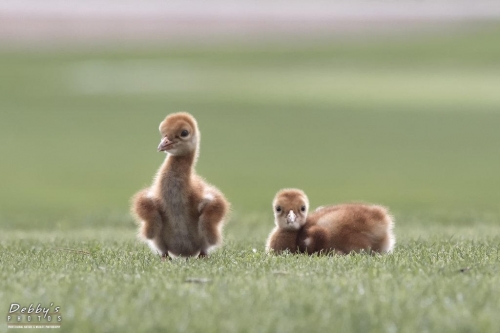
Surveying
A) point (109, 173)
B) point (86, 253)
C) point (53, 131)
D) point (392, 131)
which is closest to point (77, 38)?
point (53, 131)

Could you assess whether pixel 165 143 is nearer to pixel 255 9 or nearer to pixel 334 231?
pixel 334 231

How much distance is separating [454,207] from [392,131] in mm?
12457

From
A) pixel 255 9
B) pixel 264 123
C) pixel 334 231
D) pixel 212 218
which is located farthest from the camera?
pixel 255 9

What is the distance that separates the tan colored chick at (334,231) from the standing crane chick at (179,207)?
638 millimetres

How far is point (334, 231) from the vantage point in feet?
24.0

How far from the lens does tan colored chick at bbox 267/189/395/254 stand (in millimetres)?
7273

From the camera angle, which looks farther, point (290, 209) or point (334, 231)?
point (290, 209)

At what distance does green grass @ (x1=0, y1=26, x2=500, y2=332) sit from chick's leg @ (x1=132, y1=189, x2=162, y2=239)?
0.77 feet

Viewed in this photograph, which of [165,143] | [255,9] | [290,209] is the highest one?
[255,9]

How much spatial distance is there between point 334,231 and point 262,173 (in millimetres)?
15270

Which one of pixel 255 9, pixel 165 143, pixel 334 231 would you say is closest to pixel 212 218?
pixel 165 143

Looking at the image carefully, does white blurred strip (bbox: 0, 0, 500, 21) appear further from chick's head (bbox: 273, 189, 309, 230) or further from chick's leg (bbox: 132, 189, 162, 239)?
chick's leg (bbox: 132, 189, 162, 239)

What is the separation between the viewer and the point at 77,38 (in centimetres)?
5681

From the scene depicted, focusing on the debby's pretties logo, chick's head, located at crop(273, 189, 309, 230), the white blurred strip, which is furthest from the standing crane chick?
the white blurred strip
